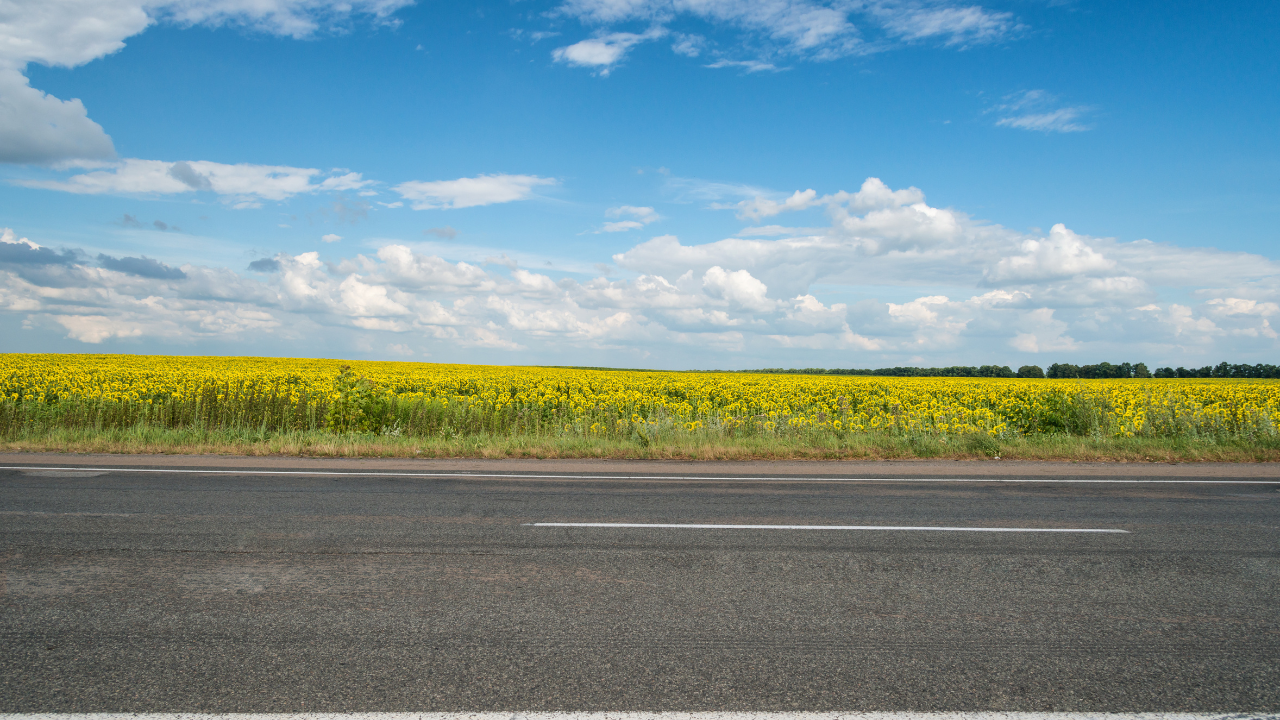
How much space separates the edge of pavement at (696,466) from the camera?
1043 centimetres

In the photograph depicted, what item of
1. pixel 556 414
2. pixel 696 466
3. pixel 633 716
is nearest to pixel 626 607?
pixel 633 716

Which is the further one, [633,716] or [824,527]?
[824,527]

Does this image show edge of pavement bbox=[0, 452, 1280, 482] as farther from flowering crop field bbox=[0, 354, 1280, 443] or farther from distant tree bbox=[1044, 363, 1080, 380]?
distant tree bbox=[1044, 363, 1080, 380]

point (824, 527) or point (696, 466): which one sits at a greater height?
point (824, 527)

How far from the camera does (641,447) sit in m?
12.6

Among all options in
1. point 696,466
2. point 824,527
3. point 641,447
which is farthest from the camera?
point 641,447

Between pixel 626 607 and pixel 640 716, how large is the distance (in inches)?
49.7

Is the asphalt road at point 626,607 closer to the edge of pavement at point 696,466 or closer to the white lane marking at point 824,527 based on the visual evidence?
the white lane marking at point 824,527

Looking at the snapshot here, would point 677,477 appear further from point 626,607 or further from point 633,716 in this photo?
point 633,716

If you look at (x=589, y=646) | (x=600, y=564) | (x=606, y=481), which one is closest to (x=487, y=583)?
(x=600, y=564)

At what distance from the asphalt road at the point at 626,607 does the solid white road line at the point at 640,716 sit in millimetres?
58

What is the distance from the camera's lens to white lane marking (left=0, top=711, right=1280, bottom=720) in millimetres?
2902

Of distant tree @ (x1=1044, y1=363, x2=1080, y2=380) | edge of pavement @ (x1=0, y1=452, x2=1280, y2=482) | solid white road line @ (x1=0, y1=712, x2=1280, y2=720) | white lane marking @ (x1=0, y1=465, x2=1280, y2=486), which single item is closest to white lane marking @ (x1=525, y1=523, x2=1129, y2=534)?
white lane marking @ (x1=0, y1=465, x2=1280, y2=486)

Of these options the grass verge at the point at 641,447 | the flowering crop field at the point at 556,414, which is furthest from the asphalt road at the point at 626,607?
the flowering crop field at the point at 556,414
